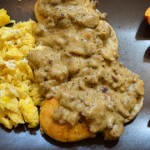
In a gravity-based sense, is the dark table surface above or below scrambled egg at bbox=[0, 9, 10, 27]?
below

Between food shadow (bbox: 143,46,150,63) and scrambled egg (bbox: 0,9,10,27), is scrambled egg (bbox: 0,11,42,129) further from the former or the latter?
food shadow (bbox: 143,46,150,63)

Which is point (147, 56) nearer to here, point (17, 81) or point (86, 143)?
point (86, 143)

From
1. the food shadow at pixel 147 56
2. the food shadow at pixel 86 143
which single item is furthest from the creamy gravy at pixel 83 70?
the food shadow at pixel 147 56

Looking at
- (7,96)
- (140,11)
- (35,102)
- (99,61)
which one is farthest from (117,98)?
(140,11)

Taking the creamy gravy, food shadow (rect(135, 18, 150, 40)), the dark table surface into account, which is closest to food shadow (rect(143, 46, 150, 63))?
the dark table surface

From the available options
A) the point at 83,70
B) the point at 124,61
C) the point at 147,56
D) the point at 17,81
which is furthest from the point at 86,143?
the point at 147,56

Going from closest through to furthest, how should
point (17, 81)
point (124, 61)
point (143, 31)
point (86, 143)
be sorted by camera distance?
point (86, 143) → point (17, 81) → point (124, 61) → point (143, 31)
